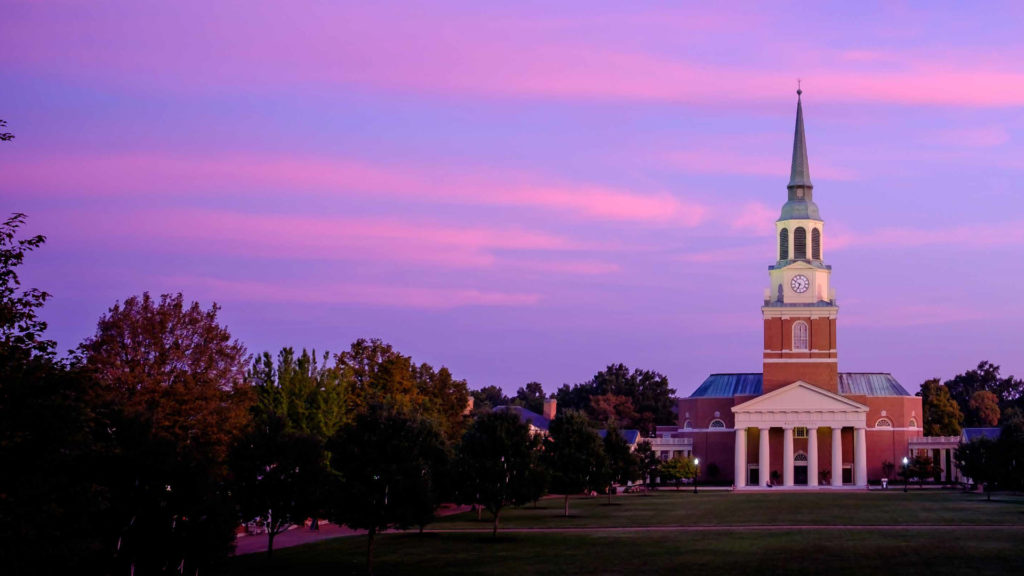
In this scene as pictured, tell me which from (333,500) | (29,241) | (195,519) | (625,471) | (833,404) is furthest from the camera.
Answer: (833,404)

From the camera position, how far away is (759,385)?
13700 centimetres

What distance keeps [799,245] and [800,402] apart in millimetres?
17633

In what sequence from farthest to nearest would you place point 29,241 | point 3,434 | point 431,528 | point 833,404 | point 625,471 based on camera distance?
point 833,404 < point 625,471 < point 431,528 < point 29,241 < point 3,434

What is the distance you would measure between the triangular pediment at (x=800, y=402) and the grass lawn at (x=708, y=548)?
5158cm

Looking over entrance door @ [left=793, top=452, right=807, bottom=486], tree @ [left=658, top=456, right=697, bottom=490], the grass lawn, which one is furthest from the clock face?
the grass lawn

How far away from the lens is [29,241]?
25359 millimetres

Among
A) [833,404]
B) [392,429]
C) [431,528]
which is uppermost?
[833,404]

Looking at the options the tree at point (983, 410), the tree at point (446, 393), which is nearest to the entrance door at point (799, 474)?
the tree at point (446, 393)

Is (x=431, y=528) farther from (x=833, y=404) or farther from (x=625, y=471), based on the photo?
(x=833, y=404)

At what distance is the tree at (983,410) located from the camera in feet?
573

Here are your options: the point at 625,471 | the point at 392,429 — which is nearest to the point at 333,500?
the point at 392,429

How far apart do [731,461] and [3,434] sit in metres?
114

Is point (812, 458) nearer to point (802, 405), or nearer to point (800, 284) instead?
point (802, 405)

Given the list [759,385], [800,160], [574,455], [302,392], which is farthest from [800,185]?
[302,392]
